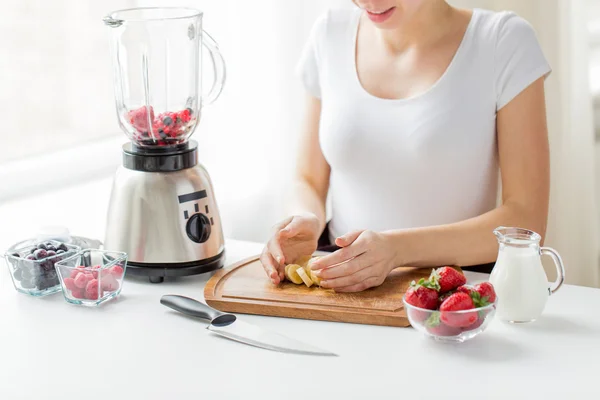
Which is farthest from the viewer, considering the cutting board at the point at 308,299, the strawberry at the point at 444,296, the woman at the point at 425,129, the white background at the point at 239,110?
the white background at the point at 239,110

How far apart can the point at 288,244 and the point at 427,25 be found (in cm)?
61

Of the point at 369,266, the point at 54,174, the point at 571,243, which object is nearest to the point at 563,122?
the point at 571,243

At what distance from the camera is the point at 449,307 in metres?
1.19

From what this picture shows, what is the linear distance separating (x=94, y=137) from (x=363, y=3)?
1.03m

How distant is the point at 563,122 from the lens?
7.97 ft

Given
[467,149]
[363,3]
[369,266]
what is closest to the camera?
[369,266]

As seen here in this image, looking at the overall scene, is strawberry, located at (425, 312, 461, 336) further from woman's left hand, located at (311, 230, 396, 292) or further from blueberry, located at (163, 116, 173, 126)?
blueberry, located at (163, 116, 173, 126)

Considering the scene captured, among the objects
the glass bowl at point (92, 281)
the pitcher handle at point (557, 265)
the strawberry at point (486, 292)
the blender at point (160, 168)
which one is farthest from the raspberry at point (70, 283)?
the pitcher handle at point (557, 265)

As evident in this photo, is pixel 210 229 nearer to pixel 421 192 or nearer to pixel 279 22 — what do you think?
pixel 421 192

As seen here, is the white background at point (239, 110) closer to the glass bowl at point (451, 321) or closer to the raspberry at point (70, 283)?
the raspberry at point (70, 283)

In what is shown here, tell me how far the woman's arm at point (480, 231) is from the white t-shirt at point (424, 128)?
0.05 m

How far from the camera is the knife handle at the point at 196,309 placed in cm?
131

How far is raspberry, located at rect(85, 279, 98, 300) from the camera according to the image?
1.41 metres

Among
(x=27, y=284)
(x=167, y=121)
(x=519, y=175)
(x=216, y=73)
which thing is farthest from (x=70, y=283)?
(x=519, y=175)
